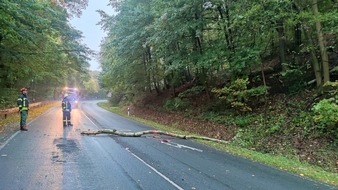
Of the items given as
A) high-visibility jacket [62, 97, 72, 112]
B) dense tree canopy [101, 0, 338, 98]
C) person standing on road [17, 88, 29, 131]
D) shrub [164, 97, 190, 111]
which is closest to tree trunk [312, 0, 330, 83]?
dense tree canopy [101, 0, 338, 98]

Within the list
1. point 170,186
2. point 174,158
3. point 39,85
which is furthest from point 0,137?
point 39,85

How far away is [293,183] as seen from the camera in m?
7.07

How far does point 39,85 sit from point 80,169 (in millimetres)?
52874

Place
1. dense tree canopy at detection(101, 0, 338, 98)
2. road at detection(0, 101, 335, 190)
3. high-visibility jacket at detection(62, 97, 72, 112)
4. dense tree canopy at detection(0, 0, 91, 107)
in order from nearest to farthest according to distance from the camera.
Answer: road at detection(0, 101, 335, 190) < dense tree canopy at detection(101, 0, 338, 98) < dense tree canopy at detection(0, 0, 91, 107) < high-visibility jacket at detection(62, 97, 72, 112)

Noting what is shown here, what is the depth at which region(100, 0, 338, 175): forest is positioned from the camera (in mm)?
11641

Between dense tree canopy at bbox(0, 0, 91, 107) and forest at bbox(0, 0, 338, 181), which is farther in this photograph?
dense tree canopy at bbox(0, 0, 91, 107)

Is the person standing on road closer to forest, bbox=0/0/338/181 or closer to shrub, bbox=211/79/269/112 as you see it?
forest, bbox=0/0/338/181

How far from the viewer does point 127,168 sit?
763 cm

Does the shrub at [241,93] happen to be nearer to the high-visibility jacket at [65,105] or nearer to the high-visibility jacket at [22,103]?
the high-visibility jacket at [65,105]

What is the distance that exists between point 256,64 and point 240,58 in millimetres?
1944

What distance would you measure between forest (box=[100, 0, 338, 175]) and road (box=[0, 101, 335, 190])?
10.3 feet

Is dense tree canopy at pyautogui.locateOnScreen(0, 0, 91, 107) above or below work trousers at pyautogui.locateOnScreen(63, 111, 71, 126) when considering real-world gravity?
above

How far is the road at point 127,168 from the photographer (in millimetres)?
6375

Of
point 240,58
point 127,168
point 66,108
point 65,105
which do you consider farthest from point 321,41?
point 66,108
